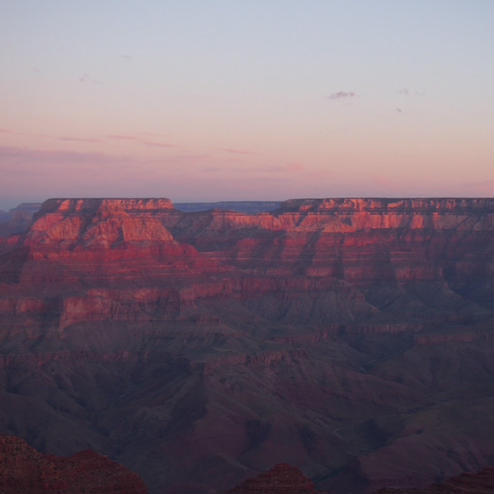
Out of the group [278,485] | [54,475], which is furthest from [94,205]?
[54,475]

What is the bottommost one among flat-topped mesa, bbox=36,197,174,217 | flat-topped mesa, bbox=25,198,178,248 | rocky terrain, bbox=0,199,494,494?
rocky terrain, bbox=0,199,494,494

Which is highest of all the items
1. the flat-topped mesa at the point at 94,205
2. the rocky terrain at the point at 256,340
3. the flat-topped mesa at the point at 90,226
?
the flat-topped mesa at the point at 94,205

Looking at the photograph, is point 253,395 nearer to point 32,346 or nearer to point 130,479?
point 32,346

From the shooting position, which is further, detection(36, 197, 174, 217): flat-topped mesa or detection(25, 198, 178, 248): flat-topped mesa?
detection(36, 197, 174, 217): flat-topped mesa

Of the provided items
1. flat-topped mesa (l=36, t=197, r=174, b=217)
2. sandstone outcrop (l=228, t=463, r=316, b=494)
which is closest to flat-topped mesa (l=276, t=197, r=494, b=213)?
flat-topped mesa (l=36, t=197, r=174, b=217)

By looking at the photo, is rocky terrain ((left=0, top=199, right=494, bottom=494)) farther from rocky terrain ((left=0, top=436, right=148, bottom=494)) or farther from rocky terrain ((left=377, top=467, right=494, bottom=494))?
rocky terrain ((left=0, top=436, right=148, bottom=494))

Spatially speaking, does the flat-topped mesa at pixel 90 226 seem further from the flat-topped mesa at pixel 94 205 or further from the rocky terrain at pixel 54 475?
the rocky terrain at pixel 54 475

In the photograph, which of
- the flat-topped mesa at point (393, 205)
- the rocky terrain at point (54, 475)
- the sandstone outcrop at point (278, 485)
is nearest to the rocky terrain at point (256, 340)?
the flat-topped mesa at point (393, 205)
